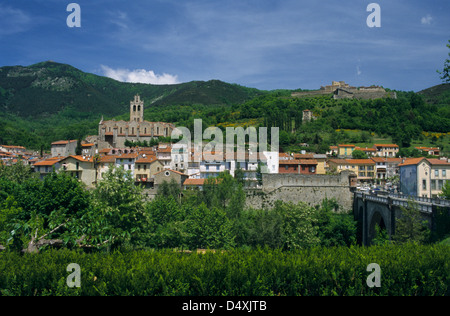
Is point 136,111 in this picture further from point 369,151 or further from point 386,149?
point 386,149

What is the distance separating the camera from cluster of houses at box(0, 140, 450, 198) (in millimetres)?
55844

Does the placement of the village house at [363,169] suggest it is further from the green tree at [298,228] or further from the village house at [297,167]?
the green tree at [298,228]

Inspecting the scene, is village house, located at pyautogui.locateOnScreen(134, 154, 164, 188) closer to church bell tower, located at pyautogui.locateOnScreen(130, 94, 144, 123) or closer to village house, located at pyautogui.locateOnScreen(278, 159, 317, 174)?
village house, located at pyautogui.locateOnScreen(278, 159, 317, 174)

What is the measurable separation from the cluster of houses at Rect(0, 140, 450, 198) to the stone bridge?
11109 mm

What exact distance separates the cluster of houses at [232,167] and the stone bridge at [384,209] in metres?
11.1

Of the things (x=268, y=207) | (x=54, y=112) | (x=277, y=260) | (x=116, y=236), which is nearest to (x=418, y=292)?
(x=277, y=260)

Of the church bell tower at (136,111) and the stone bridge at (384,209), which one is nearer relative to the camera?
the stone bridge at (384,209)

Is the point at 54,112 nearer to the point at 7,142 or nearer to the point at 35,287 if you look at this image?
the point at 7,142

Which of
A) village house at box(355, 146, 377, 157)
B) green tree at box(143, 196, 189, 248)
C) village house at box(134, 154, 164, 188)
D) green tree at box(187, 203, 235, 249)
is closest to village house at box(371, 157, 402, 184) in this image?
village house at box(355, 146, 377, 157)

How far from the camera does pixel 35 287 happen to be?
531 inches

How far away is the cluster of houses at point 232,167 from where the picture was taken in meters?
55.8

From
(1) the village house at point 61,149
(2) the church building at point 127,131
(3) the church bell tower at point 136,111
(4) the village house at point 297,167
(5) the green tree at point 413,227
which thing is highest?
(3) the church bell tower at point 136,111

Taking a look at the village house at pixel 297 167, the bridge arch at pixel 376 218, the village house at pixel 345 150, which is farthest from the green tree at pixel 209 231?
the village house at pixel 345 150

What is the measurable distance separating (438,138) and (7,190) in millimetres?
110416
